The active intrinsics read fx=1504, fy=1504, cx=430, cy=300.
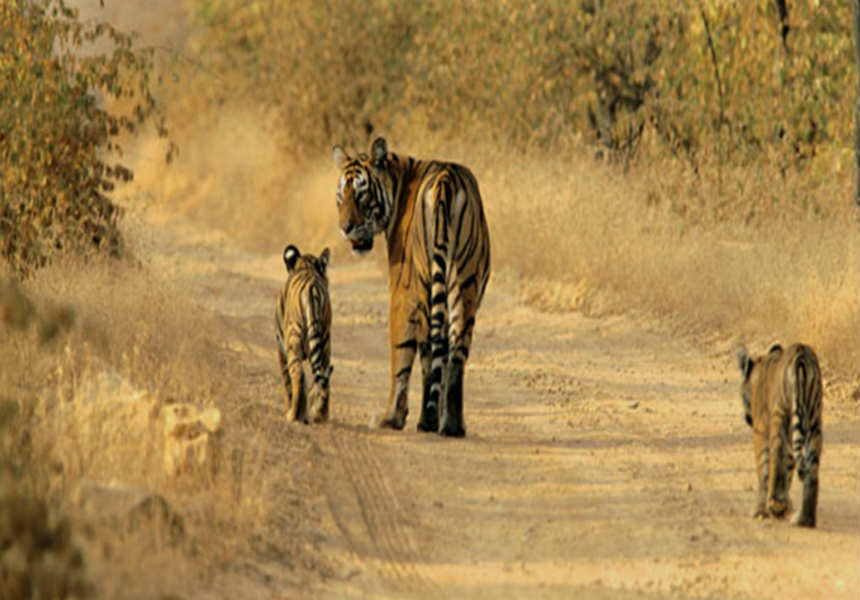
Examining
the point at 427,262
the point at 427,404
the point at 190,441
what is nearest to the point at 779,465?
the point at 427,404

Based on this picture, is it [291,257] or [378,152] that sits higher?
[378,152]

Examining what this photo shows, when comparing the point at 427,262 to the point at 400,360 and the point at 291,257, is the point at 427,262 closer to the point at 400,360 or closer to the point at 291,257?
the point at 400,360

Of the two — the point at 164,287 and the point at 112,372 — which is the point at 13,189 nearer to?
the point at 164,287

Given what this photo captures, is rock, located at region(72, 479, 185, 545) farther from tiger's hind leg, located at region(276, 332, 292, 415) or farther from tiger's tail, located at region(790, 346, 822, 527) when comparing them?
tiger's hind leg, located at region(276, 332, 292, 415)

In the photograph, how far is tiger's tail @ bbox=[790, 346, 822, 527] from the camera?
7.68 meters

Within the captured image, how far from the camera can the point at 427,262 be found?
33.3 ft

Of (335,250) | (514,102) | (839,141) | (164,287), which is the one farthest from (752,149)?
(164,287)

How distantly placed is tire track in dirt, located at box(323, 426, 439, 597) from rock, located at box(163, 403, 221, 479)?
2.50ft

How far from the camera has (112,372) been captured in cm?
869

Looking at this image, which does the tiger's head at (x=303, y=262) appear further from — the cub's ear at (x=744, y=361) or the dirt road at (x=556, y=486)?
the cub's ear at (x=744, y=361)

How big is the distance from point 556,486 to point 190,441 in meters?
2.25

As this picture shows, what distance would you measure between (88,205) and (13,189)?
119 cm

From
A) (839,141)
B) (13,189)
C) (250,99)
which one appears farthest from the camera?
(250,99)

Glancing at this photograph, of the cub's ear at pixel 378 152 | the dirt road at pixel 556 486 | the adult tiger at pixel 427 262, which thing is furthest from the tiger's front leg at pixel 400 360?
the cub's ear at pixel 378 152
